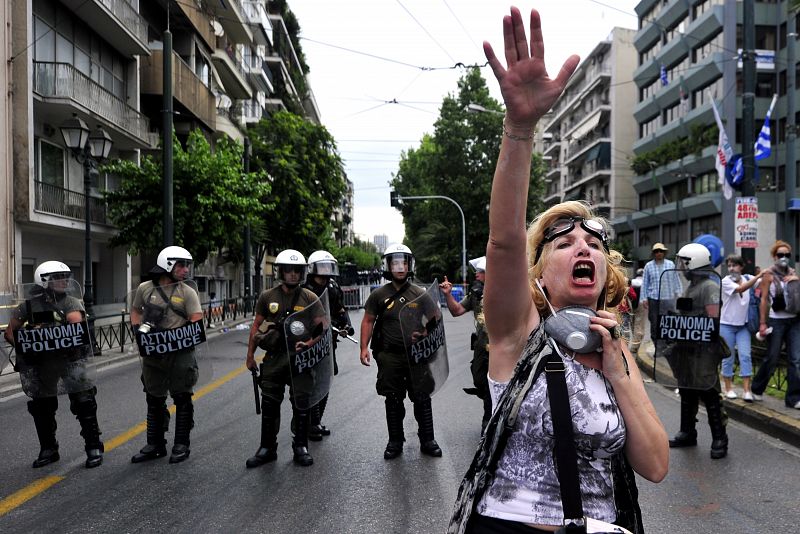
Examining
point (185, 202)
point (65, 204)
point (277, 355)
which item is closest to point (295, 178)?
point (185, 202)

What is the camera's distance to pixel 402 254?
6.28 m

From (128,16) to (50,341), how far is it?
1897 cm

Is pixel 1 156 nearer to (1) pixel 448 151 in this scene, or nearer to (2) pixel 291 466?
(2) pixel 291 466

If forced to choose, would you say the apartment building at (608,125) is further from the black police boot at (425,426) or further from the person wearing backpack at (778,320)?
the black police boot at (425,426)

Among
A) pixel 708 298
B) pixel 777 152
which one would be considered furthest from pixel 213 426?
pixel 777 152

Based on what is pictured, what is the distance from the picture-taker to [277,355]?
231 inches

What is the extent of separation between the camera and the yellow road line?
4.42 metres

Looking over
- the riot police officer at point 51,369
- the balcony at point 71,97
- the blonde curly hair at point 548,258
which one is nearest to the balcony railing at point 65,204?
the balcony at point 71,97

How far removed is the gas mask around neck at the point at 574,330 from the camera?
1.63 meters

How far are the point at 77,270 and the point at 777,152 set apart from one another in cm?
3437

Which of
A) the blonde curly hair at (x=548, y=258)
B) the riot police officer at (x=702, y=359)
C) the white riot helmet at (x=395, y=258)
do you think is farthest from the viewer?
the white riot helmet at (x=395, y=258)

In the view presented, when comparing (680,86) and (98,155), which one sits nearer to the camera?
(98,155)

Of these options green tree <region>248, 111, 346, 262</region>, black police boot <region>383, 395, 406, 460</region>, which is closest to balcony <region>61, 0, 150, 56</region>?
green tree <region>248, 111, 346, 262</region>

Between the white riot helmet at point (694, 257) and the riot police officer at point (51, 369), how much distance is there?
524cm
